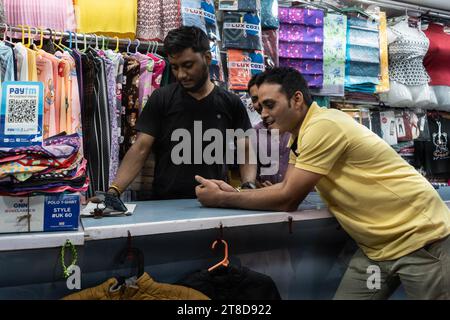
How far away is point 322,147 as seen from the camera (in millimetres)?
1472

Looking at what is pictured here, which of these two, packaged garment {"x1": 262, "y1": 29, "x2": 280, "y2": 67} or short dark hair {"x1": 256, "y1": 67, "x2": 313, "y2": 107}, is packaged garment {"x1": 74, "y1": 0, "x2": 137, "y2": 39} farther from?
short dark hair {"x1": 256, "y1": 67, "x2": 313, "y2": 107}

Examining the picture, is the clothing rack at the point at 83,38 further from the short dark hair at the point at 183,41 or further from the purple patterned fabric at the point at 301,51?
the purple patterned fabric at the point at 301,51

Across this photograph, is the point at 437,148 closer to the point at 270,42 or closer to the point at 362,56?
the point at 362,56

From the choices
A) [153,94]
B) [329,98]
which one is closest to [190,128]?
[153,94]

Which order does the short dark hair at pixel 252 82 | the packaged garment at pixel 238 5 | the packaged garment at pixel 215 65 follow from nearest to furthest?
the short dark hair at pixel 252 82 → the packaged garment at pixel 215 65 → the packaged garment at pixel 238 5

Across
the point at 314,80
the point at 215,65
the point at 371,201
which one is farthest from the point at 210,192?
the point at 314,80

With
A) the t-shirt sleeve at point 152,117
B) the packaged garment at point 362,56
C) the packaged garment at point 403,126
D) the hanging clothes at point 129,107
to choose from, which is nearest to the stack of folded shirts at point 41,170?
the t-shirt sleeve at point 152,117

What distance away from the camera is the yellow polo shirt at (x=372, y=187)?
148cm

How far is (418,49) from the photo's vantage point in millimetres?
3387

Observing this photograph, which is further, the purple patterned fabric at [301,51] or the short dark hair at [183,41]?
the purple patterned fabric at [301,51]

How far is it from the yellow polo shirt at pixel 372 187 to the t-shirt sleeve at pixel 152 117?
0.85 meters

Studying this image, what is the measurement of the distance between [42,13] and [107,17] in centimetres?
33

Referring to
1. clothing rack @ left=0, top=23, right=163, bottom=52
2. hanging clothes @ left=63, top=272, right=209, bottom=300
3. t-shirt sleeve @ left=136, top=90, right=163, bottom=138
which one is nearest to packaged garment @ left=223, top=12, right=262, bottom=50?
clothing rack @ left=0, top=23, right=163, bottom=52

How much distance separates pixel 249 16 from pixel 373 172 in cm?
159
